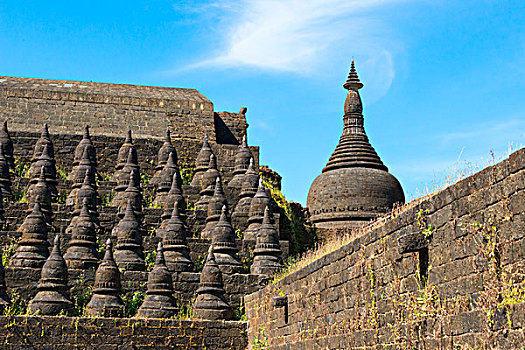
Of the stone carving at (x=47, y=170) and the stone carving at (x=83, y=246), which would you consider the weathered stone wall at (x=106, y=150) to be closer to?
the stone carving at (x=47, y=170)

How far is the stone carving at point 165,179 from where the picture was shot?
76.0 feet

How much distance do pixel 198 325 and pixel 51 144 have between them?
9.86 m

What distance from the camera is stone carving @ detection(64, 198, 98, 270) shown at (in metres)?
19.3

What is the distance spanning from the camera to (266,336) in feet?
55.0

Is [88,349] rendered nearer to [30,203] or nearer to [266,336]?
[266,336]

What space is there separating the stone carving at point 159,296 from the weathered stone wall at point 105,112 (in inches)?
431

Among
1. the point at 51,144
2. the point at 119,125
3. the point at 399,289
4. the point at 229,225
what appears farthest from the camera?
the point at 119,125

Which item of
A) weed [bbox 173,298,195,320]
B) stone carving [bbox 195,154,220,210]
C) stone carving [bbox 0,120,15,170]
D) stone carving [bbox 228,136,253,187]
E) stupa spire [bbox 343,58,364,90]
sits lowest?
weed [bbox 173,298,195,320]

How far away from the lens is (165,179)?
77.7ft

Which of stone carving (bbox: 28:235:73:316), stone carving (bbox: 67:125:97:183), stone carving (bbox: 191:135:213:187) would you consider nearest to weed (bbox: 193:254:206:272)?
stone carving (bbox: 28:235:73:316)

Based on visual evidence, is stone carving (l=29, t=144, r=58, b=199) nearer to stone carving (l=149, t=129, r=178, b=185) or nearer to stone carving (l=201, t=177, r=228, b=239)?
stone carving (l=149, t=129, r=178, b=185)

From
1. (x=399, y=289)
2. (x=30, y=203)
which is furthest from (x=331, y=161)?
(x=399, y=289)

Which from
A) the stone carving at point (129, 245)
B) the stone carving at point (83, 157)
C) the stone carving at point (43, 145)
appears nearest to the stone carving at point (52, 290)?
the stone carving at point (129, 245)

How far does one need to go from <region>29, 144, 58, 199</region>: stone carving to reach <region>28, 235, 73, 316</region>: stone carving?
5311 millimetres
